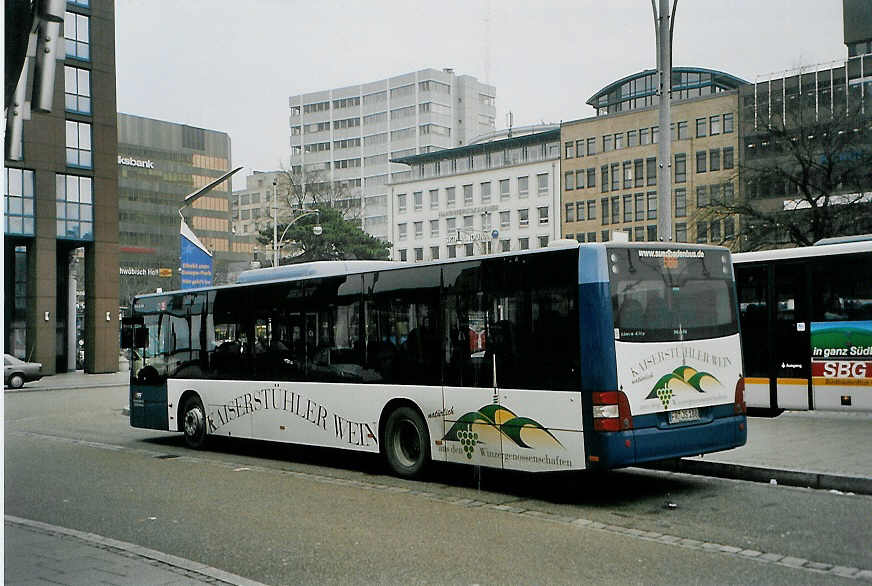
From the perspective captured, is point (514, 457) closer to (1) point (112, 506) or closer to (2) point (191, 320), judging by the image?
(1) point (112, 506)

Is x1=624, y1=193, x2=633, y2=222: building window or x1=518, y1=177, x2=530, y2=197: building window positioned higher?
x1=518, y1=177, x2=530, y2=197: building window

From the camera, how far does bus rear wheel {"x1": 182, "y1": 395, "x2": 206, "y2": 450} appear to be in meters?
16.0

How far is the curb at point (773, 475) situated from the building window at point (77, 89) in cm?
784

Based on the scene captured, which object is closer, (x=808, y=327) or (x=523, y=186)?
(x=808, y=327)

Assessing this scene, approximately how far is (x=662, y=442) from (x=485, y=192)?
91396 mm

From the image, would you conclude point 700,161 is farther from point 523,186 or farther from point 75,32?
point 75,32

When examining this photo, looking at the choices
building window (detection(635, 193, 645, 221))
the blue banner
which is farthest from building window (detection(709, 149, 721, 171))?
the blue banner

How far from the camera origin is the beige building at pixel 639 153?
269 ft

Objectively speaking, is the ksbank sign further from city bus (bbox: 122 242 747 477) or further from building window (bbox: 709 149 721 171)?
building window (bbox: 709 149 721 171)

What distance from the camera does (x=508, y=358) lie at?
10.7 metres

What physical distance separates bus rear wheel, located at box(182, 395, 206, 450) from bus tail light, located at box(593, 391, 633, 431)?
834cm

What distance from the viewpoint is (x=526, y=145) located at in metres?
98.4

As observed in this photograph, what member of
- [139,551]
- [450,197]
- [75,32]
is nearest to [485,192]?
[450,197]

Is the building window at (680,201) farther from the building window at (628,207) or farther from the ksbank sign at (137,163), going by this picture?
the ksbank sign at (137,163)
